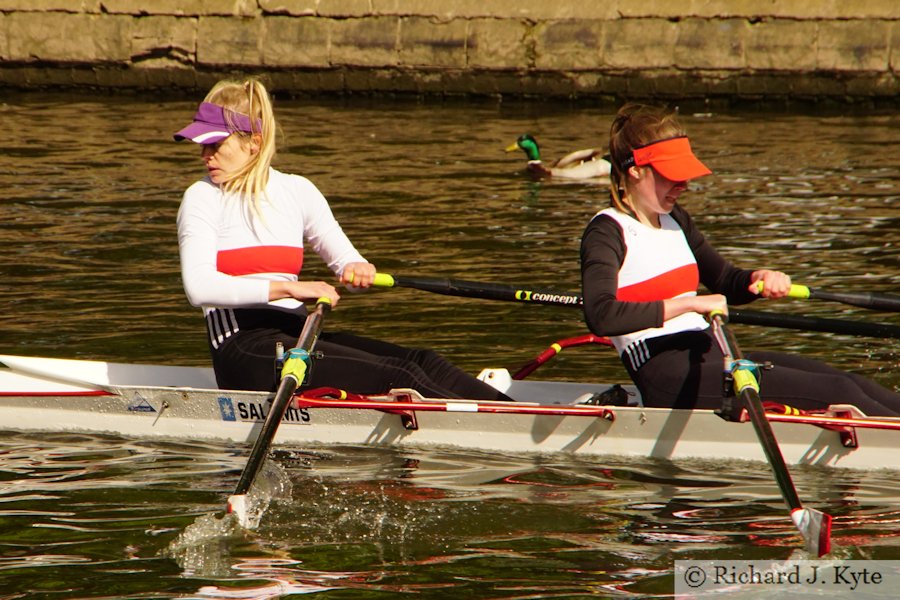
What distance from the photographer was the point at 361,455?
6.46 m

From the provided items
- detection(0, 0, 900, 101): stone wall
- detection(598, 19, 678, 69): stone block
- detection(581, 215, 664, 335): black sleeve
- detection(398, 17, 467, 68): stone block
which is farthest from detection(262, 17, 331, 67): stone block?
detection(581, 215, 664, 335): black sleeve

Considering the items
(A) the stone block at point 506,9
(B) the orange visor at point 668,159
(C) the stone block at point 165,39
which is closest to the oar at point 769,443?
(B) the orange visor at point 668,159

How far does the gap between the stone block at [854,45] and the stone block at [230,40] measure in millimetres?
7775

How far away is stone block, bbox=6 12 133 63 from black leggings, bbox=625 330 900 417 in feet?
50.9

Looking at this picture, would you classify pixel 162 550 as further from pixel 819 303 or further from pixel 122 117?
pixel 122 117

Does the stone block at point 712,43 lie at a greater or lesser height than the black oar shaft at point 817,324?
greater

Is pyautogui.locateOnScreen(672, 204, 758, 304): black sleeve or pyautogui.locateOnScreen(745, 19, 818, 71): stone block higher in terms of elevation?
pyautogui.locateOnScreen(745, 19, 818, 71): stone block

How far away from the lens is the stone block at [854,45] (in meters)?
17.5

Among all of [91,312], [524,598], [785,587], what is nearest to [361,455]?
[524,598]

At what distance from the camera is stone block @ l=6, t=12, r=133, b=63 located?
1981cm

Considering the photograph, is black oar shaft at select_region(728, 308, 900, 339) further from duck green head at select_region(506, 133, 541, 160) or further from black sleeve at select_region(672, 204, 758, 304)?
duck green head at select_region(506, 133, 541, 160)

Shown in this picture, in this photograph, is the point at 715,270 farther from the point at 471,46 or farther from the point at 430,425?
the point at 471,46

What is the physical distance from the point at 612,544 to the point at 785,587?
2.42 ft

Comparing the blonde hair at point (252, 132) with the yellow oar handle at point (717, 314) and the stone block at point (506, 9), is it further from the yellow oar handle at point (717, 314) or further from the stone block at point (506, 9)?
the stone block at point (506, 9)
